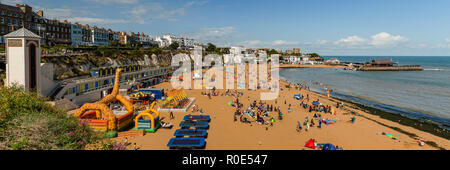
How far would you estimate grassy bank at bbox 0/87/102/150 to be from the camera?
7.43 metres

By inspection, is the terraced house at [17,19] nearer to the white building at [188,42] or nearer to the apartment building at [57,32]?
the apartment building at [57,32]

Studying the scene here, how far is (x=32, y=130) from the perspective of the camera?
8109 mm

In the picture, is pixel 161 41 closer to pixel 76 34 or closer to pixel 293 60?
pixel 76 34

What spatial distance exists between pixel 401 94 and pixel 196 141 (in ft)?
137

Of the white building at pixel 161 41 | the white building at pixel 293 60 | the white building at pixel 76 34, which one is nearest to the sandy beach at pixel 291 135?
the white building at pixel 76 34

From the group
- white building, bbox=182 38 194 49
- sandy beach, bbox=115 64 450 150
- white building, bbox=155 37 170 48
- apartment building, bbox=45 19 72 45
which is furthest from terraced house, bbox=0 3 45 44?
white building, bbox=182 38 194 49

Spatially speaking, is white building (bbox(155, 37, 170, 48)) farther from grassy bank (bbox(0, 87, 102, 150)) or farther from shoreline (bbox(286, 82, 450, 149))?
grassy bank (bbox(0, 87, 102, 150))

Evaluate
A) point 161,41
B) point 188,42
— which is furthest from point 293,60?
point 161,41

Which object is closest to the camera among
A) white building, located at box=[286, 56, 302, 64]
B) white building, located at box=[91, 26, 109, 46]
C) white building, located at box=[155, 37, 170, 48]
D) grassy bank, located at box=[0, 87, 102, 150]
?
grassy bank, located at box=[0, 87, 102, 150]

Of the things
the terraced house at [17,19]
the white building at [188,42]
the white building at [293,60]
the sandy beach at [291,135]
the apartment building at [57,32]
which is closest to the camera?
the sandy beach at [291,135]

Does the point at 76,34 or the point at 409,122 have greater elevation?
the point at 76,34

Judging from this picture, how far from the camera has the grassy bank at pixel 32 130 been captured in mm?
7430

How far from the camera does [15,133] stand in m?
7.71
